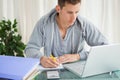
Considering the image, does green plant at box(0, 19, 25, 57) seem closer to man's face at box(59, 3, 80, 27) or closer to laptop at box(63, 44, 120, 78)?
man's face at box(59, 3, 80, 27)

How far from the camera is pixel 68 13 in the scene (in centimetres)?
172

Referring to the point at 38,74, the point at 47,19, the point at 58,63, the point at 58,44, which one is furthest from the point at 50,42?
the point at 38,74

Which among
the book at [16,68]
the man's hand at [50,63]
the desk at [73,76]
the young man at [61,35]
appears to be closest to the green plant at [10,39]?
the young man at [61,35]

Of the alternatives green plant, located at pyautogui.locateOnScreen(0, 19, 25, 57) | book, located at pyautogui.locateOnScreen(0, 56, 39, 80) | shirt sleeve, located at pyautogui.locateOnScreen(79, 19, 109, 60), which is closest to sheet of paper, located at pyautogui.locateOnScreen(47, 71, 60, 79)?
book, located at pyautogui.locateOnScreen(0, 56, 39, 80)

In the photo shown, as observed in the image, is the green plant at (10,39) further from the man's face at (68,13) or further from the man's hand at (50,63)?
the man's hand at (50,63)

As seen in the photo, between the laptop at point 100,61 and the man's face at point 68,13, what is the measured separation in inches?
17.7

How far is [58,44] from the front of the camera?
6.25ft

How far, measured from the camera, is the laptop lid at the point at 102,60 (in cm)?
126

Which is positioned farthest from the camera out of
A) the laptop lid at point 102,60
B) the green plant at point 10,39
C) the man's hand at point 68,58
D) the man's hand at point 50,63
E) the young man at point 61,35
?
the green plant at point 10,39

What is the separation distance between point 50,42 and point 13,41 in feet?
3.41

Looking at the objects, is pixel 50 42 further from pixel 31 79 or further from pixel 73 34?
pixel 31 79

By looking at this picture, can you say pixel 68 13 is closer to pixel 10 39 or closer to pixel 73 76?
pixel 73 76

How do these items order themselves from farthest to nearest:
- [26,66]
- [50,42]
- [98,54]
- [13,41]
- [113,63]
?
[13,41] < [50,42] < [113,63] < [98,54] < [26,66]

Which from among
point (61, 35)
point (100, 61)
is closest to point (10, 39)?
point (61, 35)
